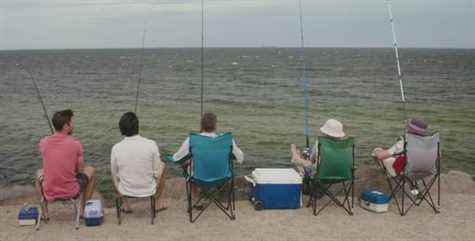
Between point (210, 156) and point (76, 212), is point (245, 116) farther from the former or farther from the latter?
point (76, 212)

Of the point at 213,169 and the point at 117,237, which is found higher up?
the point at 213,169

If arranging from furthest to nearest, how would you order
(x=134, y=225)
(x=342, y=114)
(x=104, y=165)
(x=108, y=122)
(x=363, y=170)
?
(x=342, y=114)
(x=108, y=122)
(x=104, y=165)
(x=363, y=170)
(x=134, y=225)

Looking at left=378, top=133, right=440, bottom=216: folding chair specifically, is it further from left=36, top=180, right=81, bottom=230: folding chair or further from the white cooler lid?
left=36, top=180, right=81, bottom=230: folding chair

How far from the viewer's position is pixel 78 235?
5750 mm

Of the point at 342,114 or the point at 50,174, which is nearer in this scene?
the point at 50,174

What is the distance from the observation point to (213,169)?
625 cm

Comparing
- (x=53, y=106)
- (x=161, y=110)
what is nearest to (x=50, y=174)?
(x=161, y=110)

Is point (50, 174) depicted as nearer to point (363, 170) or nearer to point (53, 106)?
point (363, 170)

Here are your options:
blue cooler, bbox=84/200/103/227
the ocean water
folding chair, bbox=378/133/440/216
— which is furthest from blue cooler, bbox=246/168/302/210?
the ocean water

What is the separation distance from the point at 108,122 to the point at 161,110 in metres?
4.19

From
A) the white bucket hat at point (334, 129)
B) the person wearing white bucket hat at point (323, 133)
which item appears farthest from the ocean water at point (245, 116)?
the white bucket hat at point (334, 129)

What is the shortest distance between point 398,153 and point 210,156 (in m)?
2.38

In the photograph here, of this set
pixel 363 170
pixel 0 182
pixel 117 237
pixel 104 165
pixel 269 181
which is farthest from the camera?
pixel 104 165

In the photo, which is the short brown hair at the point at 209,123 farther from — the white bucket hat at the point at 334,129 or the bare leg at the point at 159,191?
the white bucket hat at the point at 334,129
